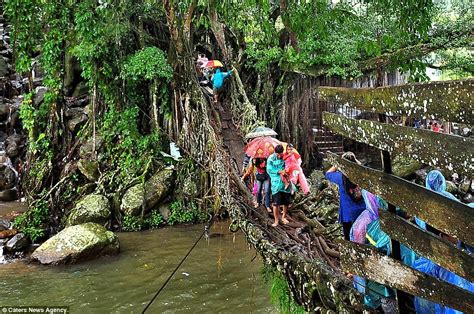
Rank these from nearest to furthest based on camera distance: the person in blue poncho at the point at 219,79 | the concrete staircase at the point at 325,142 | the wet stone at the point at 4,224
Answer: the wet stone at the point at 4,224 → the person in blue poncho at the point at 219,79 → the concrete staircase at the point at 325,142

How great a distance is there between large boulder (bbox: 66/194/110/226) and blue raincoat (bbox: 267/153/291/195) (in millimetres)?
4853

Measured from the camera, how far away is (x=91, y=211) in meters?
8.16

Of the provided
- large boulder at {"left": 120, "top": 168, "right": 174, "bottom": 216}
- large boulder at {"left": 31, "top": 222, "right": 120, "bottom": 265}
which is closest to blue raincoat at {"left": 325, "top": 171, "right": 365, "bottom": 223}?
large boulder at {"left": 31, "top": 222, "right": 120, "bottom": 265}

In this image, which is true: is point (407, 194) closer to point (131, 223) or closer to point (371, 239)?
point (371, 239)

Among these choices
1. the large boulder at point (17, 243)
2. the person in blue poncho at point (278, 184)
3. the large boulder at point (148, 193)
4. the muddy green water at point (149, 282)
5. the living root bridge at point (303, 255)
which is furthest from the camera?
the large boulder at point (148, 193)

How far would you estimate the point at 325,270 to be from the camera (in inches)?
90.4

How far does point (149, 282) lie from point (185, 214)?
2755mm

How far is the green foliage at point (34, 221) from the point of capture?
25.3 feet

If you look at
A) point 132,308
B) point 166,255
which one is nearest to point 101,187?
point 166,255

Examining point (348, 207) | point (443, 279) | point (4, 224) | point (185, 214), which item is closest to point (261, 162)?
point (348, 207)

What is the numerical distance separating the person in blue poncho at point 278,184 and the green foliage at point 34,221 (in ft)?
17.5

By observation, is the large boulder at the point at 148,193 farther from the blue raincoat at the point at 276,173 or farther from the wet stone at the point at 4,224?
the blue raincoat at the point at 276,173

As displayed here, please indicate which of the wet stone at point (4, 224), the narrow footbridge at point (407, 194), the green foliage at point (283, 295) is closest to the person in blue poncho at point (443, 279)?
the narrow footbridge at point (407, 194)

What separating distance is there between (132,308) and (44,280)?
64.1 inches
